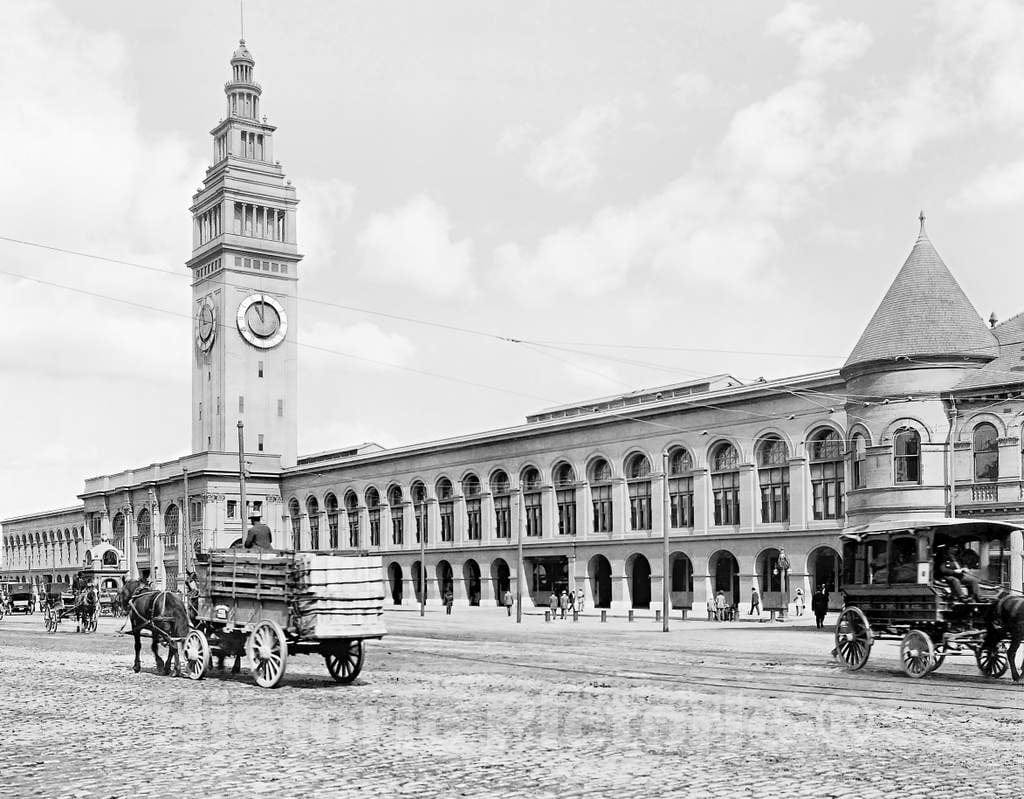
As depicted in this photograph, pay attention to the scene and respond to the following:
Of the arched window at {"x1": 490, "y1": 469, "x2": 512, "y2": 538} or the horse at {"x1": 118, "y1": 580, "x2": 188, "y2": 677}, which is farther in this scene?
the arched window at {"x1": 490, "y1": 469, "x2": 512, "y2": 538}

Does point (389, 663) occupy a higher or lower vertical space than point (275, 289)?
lower

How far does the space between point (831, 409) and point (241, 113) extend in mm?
80407

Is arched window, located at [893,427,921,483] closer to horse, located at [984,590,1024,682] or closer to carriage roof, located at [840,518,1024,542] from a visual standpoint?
carriage roof, located at [840,518,1024,542]

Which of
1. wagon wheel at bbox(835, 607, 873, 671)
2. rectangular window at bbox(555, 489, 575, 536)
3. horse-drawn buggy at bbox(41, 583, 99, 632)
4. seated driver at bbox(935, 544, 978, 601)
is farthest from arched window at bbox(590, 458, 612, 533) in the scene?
seated driver at bbox(935, 544, 978, 601)

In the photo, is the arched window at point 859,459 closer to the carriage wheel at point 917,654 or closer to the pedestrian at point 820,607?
the pedestrian at point 820,607

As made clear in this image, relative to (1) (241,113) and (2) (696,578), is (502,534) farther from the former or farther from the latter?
(1) (241,113)

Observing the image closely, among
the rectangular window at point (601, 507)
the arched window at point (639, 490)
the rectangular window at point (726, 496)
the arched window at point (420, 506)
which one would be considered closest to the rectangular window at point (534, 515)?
the rectangular window at point (601, 507)

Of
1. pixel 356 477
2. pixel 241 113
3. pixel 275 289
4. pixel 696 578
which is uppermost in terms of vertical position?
pixel 241 113

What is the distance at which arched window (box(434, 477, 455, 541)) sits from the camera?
78875 mm

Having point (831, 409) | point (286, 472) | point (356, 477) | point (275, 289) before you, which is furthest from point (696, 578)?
point (275, 289)

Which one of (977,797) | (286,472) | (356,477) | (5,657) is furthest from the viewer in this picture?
(286,472)

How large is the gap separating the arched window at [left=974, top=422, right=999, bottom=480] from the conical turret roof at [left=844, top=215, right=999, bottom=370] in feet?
9.24

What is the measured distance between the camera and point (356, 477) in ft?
292

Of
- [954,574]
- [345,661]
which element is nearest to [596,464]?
[954,574]
